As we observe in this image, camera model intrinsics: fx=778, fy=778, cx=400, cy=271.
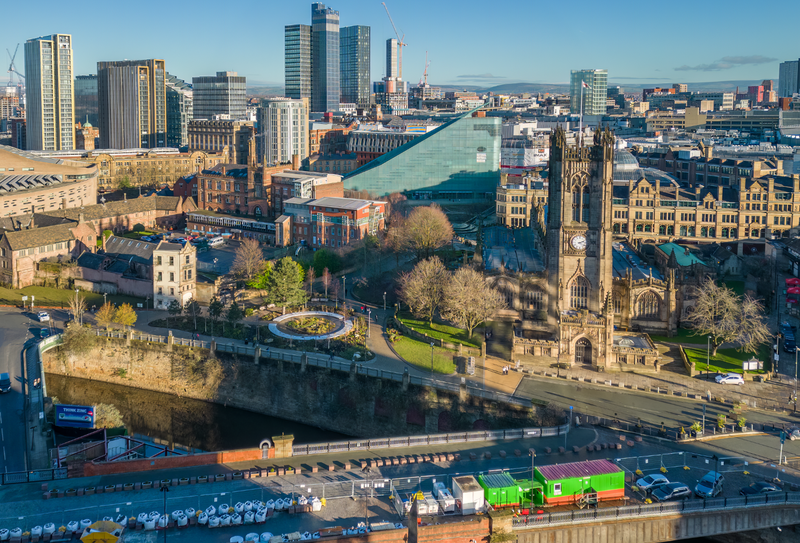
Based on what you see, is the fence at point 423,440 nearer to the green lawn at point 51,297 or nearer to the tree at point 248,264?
the tree at point 248,264

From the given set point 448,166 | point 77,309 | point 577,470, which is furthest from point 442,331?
point 448,166

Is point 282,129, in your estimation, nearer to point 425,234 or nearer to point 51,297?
point 425,234

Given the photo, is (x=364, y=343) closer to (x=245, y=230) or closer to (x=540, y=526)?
(x=540, y=526)

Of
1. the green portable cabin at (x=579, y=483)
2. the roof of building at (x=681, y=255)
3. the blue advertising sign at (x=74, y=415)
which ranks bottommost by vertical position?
the blue advertising sign at (x=74, y=415)

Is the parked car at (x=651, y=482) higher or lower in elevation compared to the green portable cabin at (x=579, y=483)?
lower

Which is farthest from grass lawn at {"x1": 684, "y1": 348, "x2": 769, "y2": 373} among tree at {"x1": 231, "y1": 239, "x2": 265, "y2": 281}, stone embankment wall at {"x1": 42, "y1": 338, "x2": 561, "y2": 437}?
tree at {"x1": 231, "y1": 239, "x2": 265, "y2": 281}

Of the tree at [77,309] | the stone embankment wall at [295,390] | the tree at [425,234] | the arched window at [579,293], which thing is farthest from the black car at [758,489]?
the tree at [77,309]
